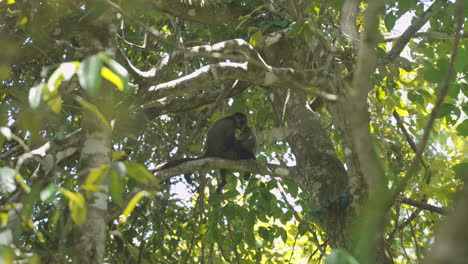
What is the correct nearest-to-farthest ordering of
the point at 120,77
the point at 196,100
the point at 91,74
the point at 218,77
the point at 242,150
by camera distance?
the point at 91,74 < the point at 120,77 < the point at 218,77 < the point at 196,100 < the point at 242,150

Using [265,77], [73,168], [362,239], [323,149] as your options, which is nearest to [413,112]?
[323,149]

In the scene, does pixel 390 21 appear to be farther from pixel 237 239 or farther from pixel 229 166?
pixel 237 239

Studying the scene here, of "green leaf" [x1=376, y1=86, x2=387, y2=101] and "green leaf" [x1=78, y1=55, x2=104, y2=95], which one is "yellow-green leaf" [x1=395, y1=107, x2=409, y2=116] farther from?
"green leaf" [x1=78, y1=55, x2=104, y2=95]

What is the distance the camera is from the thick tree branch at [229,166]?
192 inches

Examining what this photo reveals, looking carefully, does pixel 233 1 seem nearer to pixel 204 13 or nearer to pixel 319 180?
pixel 204 13

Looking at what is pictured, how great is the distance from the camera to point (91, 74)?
1.64 m

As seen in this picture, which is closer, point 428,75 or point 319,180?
point 428,75

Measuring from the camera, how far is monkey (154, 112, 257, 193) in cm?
688

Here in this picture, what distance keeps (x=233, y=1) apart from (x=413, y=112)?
2.85 m

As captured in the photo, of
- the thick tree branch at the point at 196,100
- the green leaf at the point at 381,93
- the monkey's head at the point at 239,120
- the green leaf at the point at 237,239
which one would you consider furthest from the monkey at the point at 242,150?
the green leaf at the point at 381,93

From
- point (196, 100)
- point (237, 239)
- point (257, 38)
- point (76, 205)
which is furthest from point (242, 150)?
point (76, 205)

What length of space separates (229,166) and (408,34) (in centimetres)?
204

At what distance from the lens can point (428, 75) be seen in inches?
149

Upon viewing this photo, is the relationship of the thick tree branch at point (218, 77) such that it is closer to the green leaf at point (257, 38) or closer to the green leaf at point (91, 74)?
the green leaf at point (257, 38)
